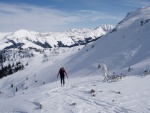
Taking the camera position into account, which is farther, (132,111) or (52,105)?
(52,105)

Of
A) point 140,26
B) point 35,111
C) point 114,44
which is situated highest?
point 140,26

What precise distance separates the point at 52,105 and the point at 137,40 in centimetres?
4855

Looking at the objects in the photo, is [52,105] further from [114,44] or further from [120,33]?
[120,33]

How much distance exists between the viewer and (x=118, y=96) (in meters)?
19.4

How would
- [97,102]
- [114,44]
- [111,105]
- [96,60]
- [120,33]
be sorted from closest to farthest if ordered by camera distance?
1. [111,105]
2. [97,102]
3. [96,60]
4. [114,44]
5. [120,33]

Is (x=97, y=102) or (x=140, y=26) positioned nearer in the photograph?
(x=97, y=102)

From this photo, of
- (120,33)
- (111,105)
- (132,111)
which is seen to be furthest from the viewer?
(120,33)

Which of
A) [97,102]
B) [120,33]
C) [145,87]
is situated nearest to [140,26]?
[120,33]

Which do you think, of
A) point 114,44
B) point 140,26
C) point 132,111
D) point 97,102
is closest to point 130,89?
point 97,102

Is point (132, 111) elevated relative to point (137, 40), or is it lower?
lower

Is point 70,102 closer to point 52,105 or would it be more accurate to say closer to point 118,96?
point 52,105

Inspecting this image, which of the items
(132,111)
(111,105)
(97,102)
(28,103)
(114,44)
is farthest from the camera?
(114,44)

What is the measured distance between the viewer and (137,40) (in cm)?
6384

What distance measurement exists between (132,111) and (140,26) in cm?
6021
